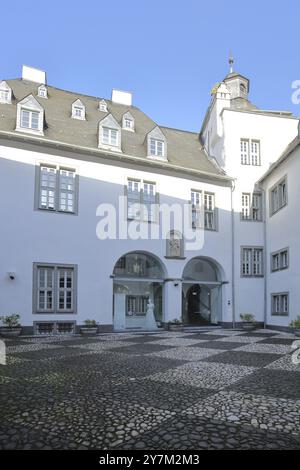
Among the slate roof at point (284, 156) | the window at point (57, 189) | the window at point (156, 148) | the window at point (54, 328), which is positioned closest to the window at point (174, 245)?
the window at point (156, 148)

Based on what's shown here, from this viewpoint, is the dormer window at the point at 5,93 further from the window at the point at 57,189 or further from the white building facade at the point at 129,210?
the window at the point at 57,189

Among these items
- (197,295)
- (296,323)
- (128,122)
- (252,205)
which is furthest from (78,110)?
(296,323)

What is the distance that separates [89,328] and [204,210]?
873cm

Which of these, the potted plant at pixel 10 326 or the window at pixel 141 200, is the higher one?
the window at pixel 141 200

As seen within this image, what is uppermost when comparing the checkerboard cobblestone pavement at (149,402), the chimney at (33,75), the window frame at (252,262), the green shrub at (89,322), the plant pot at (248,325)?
the chimney at (33,75)

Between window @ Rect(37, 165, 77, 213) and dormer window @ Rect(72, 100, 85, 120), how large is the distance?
467cm

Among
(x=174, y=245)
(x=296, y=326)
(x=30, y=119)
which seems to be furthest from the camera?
(x=174, y=245)

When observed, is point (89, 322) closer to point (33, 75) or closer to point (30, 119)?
point (30, 119)

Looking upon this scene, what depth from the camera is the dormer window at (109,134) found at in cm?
1950

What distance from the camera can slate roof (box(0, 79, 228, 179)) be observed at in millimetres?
19062

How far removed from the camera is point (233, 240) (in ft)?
71.6

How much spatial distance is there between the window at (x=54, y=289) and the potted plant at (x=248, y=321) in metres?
9.08

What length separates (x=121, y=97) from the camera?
2594cm
